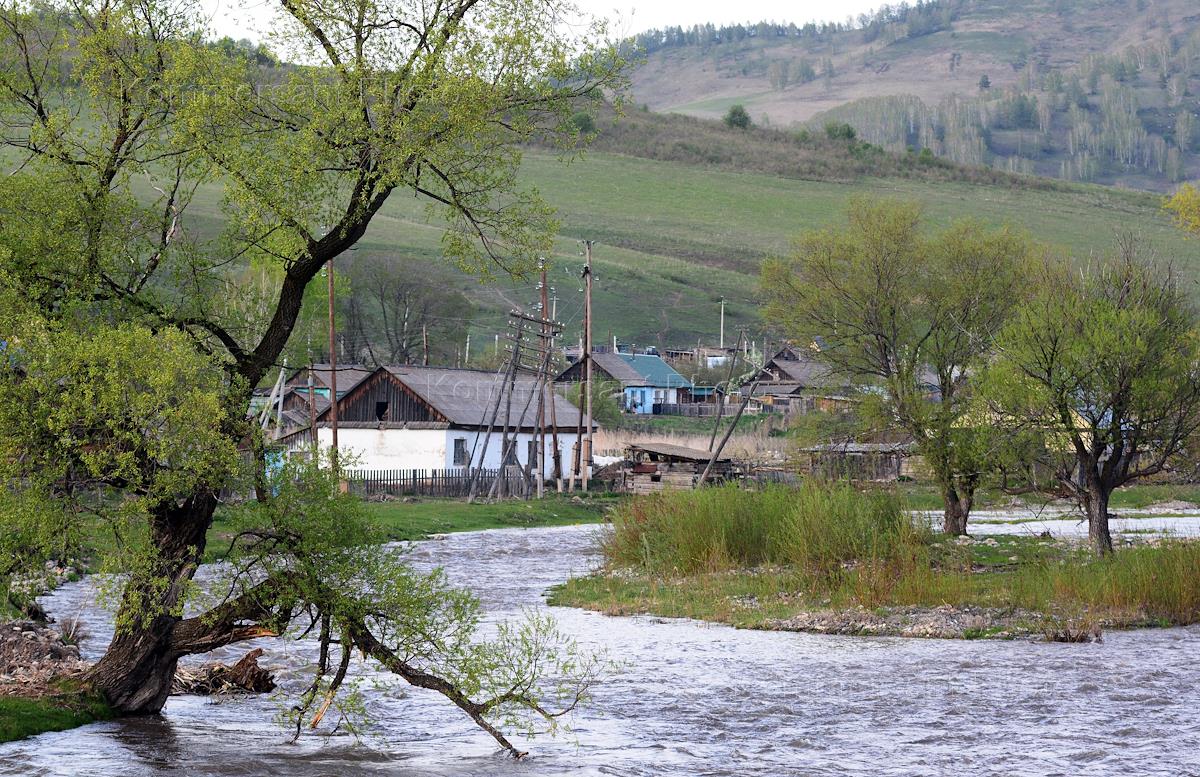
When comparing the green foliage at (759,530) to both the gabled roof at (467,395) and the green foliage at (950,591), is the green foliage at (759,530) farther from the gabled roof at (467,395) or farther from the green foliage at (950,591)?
the gabled roof at (467,395)

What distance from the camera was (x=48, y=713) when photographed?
46.5ft

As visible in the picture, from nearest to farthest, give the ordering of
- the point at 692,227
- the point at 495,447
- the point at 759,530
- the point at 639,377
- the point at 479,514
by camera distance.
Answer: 1. the point at 759,530
2. the point at 479,514
3. the point at 495,447
4. the point at 639,377
5. the point at 692,227

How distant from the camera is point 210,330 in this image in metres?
14.2

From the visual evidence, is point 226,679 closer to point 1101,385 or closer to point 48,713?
point 48,713

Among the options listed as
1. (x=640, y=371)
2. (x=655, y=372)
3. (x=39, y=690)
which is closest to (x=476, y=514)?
(x=39, y=690)

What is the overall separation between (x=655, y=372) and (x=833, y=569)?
89133 mm

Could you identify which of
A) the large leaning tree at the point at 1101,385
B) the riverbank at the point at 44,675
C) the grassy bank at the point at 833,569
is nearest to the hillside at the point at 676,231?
the grassy bank at the point at 833,569

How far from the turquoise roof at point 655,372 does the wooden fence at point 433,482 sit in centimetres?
5306

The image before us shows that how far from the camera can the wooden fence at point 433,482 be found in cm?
5616

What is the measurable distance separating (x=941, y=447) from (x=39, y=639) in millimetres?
22931

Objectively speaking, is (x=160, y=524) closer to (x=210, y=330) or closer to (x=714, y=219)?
(x=210, y=330)

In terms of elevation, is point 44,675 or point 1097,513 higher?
point 1097,513

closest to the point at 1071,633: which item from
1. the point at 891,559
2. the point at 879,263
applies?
the point at 891,559

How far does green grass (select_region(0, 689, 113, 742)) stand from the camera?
1370cm
